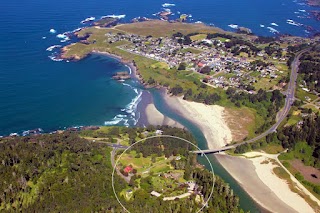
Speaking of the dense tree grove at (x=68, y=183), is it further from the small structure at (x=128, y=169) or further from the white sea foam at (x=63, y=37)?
the white sea foam at (x=63, y=37)

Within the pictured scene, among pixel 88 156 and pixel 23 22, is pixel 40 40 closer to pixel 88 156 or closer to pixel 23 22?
A: pixel 23 22

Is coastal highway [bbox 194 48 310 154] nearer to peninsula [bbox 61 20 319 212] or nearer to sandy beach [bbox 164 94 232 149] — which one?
peninsula [bbox 61 20 319 212]

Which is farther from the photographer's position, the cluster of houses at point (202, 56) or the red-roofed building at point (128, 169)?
the cluster of houses at point (202, 56)

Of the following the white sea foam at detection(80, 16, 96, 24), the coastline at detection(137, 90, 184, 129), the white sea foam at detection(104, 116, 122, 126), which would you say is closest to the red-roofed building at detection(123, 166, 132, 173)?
the coastline at detection(137, 90, 184, 129)

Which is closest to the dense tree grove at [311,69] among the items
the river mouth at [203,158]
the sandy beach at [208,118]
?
the sandy beach at [208,118]

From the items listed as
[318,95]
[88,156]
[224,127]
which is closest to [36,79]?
[88,156]

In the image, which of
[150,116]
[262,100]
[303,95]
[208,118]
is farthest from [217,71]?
[150,116]

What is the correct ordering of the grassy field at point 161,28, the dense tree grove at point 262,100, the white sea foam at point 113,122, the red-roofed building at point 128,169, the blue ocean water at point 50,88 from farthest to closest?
the grassy field at point 161,28 → the dense tree grove at point 262,100 → the blue ocean water at point 50,88 → the white sea foam at point 113,122 → the red-roofed building at point 128,169
